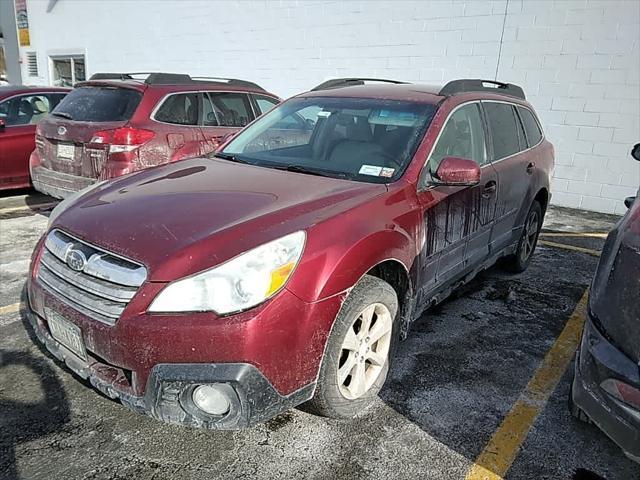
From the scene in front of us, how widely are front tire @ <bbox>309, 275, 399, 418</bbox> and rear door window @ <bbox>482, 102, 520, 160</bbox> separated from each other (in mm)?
1853

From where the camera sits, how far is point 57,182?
538cm

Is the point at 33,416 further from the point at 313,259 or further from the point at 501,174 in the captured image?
the point at 501,174

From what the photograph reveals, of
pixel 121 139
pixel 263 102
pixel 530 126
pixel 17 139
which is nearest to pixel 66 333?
pixel 121 139

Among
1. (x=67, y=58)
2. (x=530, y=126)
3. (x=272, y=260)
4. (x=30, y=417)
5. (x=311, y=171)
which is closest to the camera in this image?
(x=272, y=260)

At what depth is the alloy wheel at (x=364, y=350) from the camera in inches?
101

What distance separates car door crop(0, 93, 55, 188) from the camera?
6824mm

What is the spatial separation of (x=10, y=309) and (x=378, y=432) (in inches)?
114

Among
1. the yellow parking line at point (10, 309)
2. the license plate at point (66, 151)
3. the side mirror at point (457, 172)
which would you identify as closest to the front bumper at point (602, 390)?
the side mirror at point (457, 172)

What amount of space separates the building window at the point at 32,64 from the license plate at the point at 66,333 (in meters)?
18.3

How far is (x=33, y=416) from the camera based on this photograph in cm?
261

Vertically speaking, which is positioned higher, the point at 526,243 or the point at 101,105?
the point at 101,105

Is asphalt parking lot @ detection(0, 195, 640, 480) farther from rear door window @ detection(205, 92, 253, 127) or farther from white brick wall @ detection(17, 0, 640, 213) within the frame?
white brick wall @ detection(17, 0, 640, 213)

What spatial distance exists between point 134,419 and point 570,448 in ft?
7.24

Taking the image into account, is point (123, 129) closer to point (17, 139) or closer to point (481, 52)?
point (17, 139)
